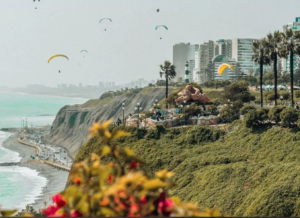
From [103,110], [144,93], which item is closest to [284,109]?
[144,93]

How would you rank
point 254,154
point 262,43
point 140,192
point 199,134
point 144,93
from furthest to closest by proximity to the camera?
point 144,93 → point 262,43 → point 199,134 → point 254,154 → point 140,192

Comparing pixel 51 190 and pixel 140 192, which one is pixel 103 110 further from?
pixel 140 192

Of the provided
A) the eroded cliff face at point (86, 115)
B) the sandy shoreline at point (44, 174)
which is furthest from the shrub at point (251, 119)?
the eroded cliff face at point (86, 115)

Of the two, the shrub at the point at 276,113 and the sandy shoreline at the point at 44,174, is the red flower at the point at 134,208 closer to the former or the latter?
the shrub at the point at 276,113

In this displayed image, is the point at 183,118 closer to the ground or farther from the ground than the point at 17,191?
farther from the ground

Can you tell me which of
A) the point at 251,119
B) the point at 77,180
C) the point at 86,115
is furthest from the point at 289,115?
the point at 86,115

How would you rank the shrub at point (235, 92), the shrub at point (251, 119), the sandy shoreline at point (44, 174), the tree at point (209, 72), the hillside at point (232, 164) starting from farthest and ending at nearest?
the tree at point (209, 72), the shrub at point (235, 92), the sandy shoreline at point (44, 174), the shrub at point (251, 119), the hillside at point (232, 164)
